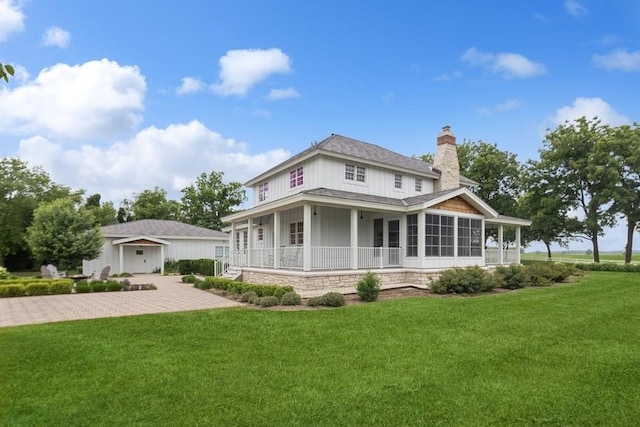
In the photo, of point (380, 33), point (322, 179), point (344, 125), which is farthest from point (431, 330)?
point (344, 125)

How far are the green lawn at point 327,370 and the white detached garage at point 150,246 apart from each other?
1954 centimetres

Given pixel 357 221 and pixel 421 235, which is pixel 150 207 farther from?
pixel 421 235

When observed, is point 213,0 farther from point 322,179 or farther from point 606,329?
point 606,329

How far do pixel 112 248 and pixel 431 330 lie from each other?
2649cm

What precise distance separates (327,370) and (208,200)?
46.6m

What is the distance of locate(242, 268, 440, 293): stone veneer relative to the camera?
13.2 metres

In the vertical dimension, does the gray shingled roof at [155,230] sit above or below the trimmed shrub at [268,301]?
above

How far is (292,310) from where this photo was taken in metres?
10.6

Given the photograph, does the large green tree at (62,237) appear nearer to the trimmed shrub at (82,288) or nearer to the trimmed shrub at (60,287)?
the trimmed shrub at (60,287)

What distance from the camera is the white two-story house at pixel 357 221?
46.3 feet

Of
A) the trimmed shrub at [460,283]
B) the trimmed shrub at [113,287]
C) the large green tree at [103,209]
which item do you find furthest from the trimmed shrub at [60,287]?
the large green tree at [103,209]

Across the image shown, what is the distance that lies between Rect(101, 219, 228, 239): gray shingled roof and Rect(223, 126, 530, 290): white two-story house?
13.4 meters

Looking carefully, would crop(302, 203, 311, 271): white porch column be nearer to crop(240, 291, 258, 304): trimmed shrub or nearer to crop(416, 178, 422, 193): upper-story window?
crop(240, 291, 258, 304): trimmed shrub

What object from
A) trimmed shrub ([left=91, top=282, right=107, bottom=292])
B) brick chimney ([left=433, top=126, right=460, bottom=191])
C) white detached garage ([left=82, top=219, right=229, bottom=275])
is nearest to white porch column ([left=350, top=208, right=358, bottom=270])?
brick chimney ([left=433, top=126, right=460, bottom=191])
